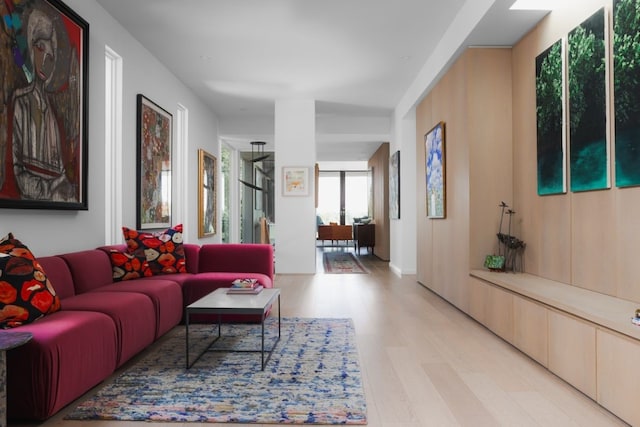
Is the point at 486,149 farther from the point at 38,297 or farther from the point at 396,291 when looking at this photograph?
the point at 38,297

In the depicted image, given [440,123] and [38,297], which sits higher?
[440,123]

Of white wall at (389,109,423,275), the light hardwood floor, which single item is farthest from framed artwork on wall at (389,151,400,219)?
the light hardwood floor

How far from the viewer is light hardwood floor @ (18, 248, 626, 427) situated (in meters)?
2.13

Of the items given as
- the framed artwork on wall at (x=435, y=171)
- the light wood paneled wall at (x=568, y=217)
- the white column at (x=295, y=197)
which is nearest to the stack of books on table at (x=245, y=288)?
the light wood paneled wall at (x=568, y=217)

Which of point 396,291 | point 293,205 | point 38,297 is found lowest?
point 396,291

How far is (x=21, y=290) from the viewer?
2307 mm

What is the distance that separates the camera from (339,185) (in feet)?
54.0

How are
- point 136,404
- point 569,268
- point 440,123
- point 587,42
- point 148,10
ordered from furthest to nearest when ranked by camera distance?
point 440,123, point 148,10, point 569,268, point 587,42, point 136,404

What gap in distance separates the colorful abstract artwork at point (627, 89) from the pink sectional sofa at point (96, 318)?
306 cm

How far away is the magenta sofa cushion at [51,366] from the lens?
6.63ft

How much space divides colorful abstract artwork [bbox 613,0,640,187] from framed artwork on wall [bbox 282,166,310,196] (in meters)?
5.17

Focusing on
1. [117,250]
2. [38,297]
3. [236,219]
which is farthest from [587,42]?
[236,219]

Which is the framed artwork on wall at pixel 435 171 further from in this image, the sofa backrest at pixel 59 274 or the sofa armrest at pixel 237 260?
the sofa backrest at pixel 59 274

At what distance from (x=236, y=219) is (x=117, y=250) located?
647 cm
